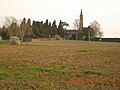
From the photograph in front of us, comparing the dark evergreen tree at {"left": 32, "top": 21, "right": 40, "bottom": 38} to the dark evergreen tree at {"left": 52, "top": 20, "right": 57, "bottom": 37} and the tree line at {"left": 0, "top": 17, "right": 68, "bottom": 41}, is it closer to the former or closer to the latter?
the tree line at {"left": 0, "top": 17, "right": 68, "bottom": 41}

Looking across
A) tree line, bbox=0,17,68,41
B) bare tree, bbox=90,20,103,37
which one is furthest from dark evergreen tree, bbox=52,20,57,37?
bare tree, bbox=90,20,103,37

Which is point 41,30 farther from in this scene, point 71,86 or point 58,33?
point 71,86

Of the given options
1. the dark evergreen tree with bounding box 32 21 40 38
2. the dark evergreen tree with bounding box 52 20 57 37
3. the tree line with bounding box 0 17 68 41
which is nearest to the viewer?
the tree line with bounding box 0 17 68 41

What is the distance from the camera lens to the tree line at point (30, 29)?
106250 millimetres

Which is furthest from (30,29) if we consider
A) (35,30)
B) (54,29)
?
(54,29)

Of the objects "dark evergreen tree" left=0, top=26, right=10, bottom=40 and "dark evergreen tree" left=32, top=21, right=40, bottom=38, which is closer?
"dark evergreen tree" left=0, top=26, right=10, bottom=40

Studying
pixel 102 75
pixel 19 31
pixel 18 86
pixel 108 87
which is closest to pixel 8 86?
pixel 18 86

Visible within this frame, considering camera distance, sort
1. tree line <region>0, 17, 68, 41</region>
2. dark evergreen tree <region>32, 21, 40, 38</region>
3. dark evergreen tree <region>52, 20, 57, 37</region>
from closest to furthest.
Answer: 1. tree line <region>0, 17, 68, 41</region>
2. dark evergreen tree <region>32, 21, 40, 38</region>
3. dark evergreen tree <region>52, 20, 57, 37</region>

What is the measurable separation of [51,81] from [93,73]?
2910 millimetres

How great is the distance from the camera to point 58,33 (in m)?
150

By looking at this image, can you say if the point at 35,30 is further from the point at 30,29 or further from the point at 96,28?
the point at 96,28

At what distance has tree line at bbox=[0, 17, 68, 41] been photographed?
106250 mm

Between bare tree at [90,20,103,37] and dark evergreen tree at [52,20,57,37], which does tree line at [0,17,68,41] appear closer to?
dark evergreen tree at [52,20,57,37]

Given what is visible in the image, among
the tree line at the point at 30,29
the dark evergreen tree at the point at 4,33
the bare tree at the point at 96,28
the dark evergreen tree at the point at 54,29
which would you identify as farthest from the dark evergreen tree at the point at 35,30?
the bare tree at the point at 96,28
